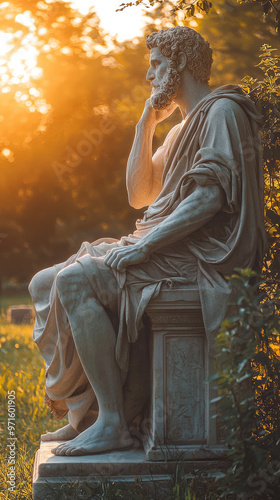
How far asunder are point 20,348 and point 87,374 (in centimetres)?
639

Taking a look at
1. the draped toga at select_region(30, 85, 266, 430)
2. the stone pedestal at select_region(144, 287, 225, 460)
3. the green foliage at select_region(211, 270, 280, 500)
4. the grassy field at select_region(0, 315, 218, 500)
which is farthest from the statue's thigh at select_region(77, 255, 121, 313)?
the grassy field at select_region(0, 315, 218, 500)

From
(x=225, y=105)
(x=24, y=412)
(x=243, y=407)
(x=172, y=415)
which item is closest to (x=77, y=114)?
(x=24, y=412)

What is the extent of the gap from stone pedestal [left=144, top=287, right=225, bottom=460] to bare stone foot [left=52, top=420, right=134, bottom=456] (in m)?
0.14

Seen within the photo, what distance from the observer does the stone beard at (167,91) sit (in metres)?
4.02

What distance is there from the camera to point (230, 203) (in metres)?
3.69

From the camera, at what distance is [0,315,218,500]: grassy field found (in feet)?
11.3

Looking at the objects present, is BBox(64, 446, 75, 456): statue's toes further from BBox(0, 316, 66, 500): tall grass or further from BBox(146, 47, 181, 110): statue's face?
BBox(146, 47, 181, 110): statue's face

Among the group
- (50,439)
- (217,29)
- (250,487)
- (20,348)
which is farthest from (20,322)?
(250,487)

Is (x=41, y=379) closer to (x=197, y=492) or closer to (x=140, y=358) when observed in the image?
(x=140, y=358)

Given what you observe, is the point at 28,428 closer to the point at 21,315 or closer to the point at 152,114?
the point at 152,114

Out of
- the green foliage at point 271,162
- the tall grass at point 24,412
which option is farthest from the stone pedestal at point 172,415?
the green foliage at point 271,162

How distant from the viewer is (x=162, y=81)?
13.3 feet

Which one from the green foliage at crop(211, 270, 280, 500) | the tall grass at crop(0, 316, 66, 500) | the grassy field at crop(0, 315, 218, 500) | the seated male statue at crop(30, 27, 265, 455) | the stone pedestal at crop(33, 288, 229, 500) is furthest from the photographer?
the tall grass at crop(0, 316, 66, 500)

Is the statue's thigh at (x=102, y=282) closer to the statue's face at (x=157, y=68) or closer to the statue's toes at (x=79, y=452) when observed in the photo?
the statue's toes at (x=79, y=452)
